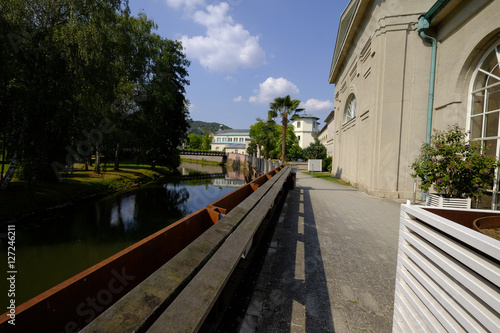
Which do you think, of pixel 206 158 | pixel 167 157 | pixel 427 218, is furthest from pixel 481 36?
pixel 206 158

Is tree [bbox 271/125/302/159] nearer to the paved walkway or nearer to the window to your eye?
the window

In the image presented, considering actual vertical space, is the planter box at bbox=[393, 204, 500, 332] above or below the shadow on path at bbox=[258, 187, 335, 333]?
above

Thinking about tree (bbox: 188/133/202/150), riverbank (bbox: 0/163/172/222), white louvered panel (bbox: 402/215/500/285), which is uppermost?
tree (bbox: 188/133/202/150)

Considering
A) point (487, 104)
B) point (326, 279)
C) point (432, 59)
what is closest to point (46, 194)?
point (326, 279)

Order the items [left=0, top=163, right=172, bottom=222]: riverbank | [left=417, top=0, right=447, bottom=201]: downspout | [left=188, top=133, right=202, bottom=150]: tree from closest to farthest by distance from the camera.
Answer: [left=0, top=163, right=172, bottom=222]: riverbank, [left=417, top=0, right=447, bottom=201]: downspout, [left=188, top=133, right=202, bottom=150]: tree

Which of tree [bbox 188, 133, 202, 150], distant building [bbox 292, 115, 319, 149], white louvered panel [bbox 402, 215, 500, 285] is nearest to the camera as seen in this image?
white louvered panel [bbox 402, 215, 500, 285]

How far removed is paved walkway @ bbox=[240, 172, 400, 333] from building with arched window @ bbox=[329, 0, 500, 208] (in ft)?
15.9

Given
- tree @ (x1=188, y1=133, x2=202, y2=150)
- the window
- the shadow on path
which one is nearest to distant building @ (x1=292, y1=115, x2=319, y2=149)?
tree @ (x1=188, y1=133, x2=202, y2=150)

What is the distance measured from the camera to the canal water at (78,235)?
5.45 meters

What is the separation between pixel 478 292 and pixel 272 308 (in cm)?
198

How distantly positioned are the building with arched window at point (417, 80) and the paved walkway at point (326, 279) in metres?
4.84

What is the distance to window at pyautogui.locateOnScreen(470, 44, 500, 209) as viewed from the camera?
691cm

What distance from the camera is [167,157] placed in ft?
89.6

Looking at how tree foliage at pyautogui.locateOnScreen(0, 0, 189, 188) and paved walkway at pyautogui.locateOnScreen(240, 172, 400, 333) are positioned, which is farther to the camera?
tree foliage at pyautogui.locateOnScreen(0, 0, 189, 188)
